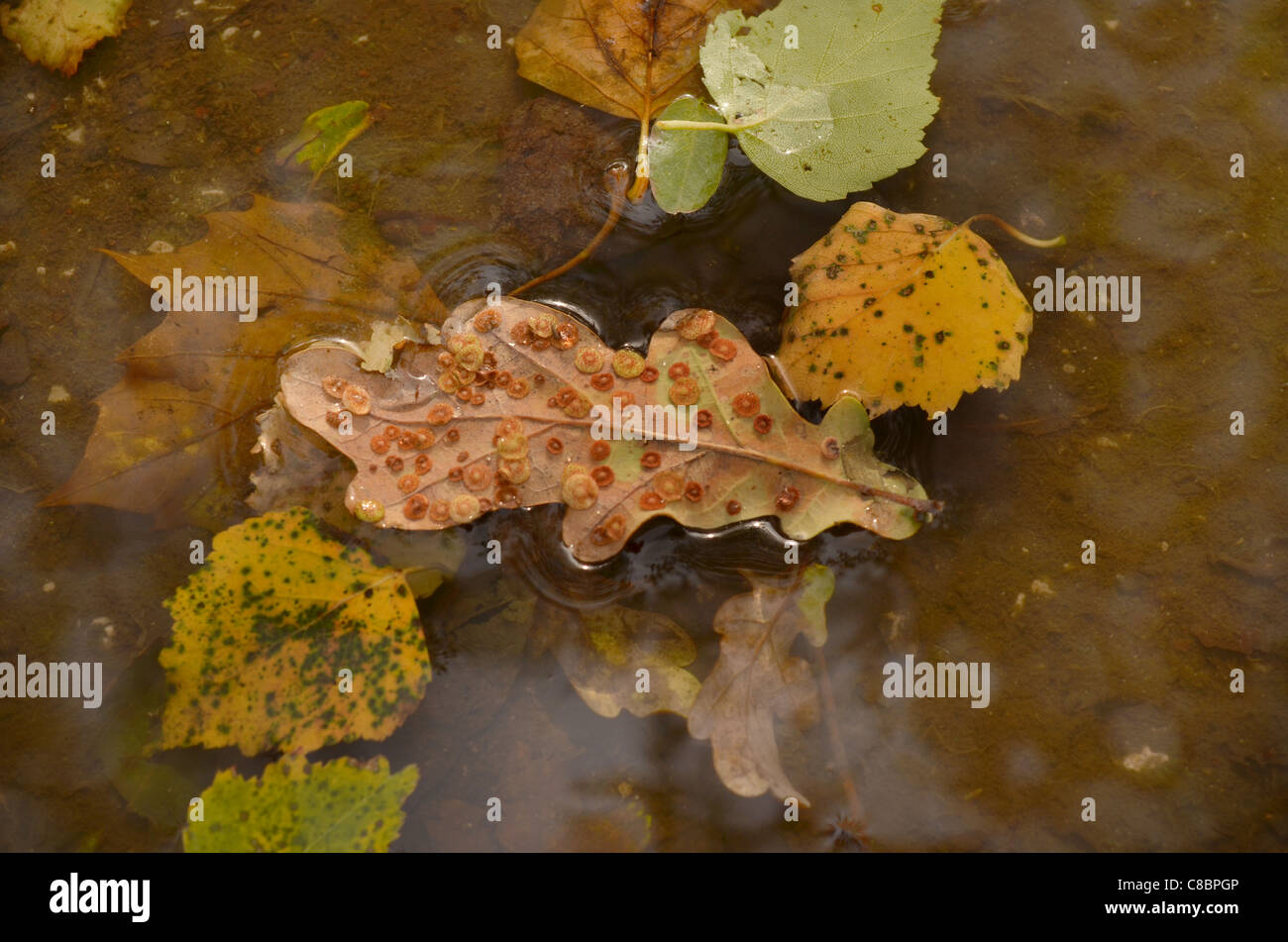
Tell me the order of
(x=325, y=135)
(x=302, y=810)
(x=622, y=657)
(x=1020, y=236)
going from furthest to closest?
1. (x=325, y=135)
2. (x=1020, y=236)
3. (x=622, y=657)
4. (x=302, y=810)

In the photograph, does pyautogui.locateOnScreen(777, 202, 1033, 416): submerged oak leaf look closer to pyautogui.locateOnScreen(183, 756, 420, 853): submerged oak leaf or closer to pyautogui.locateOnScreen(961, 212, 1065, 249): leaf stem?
pyautogui.locateOnScreen(961, 212, 1065, 249): leaf stem

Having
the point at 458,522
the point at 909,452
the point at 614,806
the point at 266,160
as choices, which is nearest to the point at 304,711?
the point at 458,522

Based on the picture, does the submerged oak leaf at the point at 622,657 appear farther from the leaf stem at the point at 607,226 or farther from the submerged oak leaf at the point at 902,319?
the leaf stem at the point at 607,226

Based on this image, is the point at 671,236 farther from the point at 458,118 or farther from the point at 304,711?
the point at 304,711

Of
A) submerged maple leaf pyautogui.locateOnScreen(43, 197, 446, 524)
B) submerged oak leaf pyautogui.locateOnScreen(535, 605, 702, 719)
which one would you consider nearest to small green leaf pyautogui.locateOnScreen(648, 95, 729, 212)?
submerged maple leaf pyautogui.locateOnScreen(43, 197, 446, 524)

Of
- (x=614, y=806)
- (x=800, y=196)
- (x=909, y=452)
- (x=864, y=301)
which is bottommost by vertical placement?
(x=614, y=806)

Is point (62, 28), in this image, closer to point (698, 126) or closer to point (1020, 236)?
point (698, 126)

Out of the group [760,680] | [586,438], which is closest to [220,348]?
[586,438]
